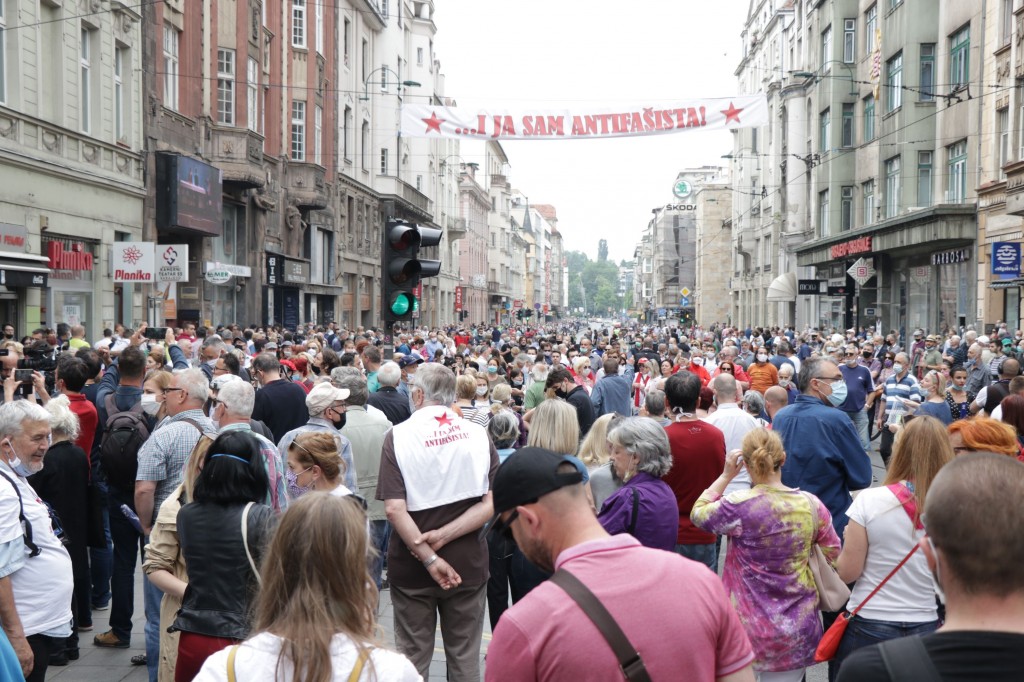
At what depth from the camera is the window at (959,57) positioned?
2866cm

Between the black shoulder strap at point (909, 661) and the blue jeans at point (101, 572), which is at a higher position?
the black shoulder strap at point (909, 661)

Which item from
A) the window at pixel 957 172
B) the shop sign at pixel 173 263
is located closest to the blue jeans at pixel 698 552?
the shop sign at pixel 173 263

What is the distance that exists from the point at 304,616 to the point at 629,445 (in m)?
2.87

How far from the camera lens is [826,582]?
196 inches

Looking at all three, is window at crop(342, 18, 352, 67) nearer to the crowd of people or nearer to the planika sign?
the planika sign

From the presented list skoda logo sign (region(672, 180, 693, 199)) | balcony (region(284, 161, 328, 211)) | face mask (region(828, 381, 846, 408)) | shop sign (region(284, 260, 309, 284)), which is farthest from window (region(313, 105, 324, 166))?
skoda logo sign (region(672, 180, 693, 199))

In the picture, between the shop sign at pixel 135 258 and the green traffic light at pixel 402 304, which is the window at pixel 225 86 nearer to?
the shop sign at pixel 135 258

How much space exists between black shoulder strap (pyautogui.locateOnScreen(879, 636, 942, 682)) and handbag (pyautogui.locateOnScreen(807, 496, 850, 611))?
10.0ft

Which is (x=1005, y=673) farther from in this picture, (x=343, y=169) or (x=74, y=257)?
(x=343, y=169)

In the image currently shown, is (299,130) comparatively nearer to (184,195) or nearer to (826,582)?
(184,195)

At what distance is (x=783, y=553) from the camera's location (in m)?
4.89

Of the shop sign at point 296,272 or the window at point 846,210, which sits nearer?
the shop sign at point 296,272

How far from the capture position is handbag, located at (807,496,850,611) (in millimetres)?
4957

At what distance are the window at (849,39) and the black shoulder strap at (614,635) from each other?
43.4 m
